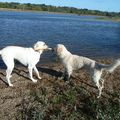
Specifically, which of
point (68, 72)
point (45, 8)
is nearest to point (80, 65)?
point (68, 72)

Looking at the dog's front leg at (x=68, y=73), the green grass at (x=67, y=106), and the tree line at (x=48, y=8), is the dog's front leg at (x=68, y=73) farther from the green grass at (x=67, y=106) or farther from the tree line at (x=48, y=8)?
the tree line at (x=48, y=8)

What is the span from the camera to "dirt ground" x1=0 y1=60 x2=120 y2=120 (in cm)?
897

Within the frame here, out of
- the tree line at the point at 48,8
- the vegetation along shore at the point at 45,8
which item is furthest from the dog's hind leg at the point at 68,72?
the tree line at the point at 48,8

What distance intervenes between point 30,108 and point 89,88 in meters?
2.52

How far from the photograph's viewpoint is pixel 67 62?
1098 centimetres

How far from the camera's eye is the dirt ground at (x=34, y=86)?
8969 millimetres

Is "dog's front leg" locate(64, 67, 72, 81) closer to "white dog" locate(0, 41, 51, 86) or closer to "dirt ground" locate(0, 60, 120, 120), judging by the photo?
"dirt ground" locate(0, 60, 120, 120)

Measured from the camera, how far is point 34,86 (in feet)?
34.4

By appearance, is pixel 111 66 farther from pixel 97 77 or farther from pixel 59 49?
pixel 59 49

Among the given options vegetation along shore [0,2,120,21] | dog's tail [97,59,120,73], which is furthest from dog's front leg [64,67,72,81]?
vegetation along shore [0,2,120,21]

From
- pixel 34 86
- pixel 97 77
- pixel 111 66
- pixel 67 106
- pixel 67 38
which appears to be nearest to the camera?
pixel 67 106

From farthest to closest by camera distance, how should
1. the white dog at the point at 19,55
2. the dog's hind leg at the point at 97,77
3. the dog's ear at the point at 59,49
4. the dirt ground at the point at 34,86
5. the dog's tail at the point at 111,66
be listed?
the dog's ear at the point at 59,49 < the white dog at the point at 19,55 < the dog's hind leg at the point at 97,77 < the dog's tail at the point at 111,66 < the dirt ground at the point at 34,86

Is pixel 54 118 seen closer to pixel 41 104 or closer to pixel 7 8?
pixel 41 104

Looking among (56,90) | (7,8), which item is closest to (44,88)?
(56,90)
